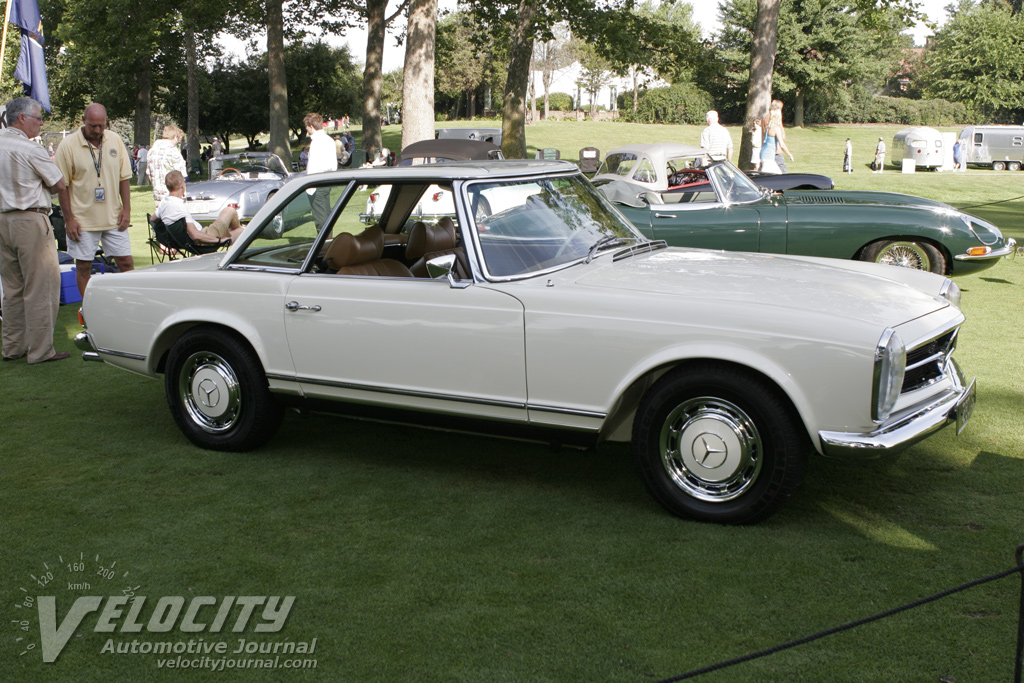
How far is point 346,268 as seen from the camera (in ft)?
15.6

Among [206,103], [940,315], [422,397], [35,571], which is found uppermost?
[206,103]

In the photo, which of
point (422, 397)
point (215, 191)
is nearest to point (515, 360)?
point (422, 397)

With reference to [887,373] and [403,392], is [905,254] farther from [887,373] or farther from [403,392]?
[403,392]

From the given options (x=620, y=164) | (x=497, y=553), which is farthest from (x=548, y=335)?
(x=620, y=164)

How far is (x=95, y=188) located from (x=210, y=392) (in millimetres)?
3685

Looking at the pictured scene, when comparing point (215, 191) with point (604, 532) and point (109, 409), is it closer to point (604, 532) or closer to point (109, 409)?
point (109, 409)

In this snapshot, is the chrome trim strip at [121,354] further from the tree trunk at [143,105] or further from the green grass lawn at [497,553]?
the tree trunk at [143,105]

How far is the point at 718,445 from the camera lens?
3.80 m

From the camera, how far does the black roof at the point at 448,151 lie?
1436 cm

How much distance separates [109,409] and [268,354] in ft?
6.52

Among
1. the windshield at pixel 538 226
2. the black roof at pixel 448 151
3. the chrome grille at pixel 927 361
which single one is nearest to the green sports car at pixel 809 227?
the windshield at pixel 538 226

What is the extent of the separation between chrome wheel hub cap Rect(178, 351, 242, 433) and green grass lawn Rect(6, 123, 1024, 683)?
0.22 m

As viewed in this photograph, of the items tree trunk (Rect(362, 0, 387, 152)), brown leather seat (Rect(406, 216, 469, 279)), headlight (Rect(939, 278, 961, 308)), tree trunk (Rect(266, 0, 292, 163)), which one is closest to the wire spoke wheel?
headlight (Rect(939, 278, 961, 308))

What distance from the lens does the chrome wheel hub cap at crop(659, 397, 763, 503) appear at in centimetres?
377
